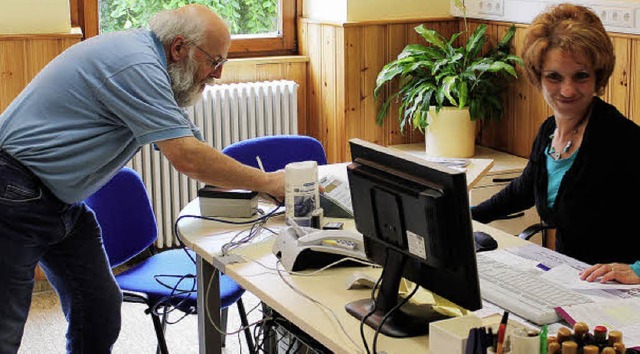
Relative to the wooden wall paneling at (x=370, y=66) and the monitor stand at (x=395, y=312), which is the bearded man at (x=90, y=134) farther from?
the wooden wall paneling at (x=370, y=66)

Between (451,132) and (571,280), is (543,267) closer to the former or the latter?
(571,280)

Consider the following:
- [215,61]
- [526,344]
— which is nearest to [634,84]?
[215,61]

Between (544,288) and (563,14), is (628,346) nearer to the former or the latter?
(544,288)

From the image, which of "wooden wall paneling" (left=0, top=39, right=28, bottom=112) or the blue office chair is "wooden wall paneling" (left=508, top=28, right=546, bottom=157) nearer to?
the blue office chair

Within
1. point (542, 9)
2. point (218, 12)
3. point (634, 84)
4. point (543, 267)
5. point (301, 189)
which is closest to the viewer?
Answer: point (543, 267)

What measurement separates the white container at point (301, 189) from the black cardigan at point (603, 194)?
770 mm

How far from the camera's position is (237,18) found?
5.39 meters

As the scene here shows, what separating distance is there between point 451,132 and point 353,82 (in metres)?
0.61

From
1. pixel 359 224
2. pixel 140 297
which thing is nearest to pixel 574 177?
pixel 359 224

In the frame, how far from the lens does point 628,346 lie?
2.14m

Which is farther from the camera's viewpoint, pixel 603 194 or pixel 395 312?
pixel 603 194

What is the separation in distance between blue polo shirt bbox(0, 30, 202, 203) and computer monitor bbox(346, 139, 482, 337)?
0.78m

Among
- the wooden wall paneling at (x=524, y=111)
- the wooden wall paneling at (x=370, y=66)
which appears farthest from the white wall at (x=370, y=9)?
the wooden wall paneling at (x=524, y=111)

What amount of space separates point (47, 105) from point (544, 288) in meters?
1.57
